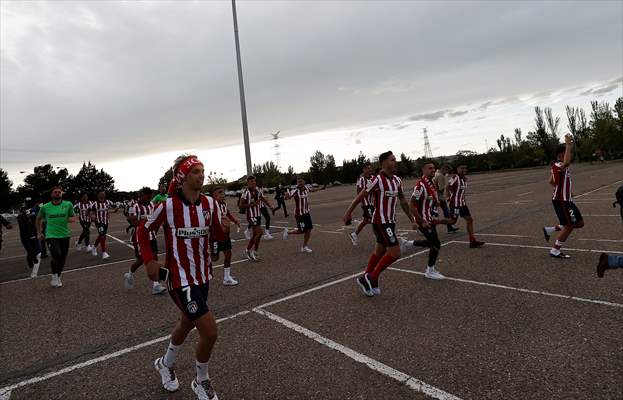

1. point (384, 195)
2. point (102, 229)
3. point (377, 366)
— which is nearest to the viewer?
point (377, 366)

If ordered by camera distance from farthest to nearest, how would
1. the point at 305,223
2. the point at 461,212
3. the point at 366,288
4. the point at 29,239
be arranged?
the point at 29,239 < the point at 305,223 < the point at 461,212 < the point at 366,288

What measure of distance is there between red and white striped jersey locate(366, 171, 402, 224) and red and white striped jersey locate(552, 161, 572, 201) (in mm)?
3545

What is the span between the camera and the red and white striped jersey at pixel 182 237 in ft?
9.93

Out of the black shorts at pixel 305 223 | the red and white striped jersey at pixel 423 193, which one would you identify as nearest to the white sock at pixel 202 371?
the red and white striped jersey at pixel 423 193

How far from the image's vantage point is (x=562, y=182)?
663cm

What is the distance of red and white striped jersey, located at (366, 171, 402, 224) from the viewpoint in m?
5.35

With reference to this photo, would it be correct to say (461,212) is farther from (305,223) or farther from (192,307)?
(192,307)

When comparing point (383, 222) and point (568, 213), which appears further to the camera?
point (568, 213)

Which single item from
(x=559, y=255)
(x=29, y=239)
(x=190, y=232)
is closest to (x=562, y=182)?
(x=559, y=255)

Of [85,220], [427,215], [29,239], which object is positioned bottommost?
[427,215]

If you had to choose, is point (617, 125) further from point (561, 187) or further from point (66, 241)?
point (66, 241)

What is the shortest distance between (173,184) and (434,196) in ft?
16.4

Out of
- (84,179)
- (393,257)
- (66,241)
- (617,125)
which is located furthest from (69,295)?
(84,179)

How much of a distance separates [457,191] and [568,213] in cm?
241
